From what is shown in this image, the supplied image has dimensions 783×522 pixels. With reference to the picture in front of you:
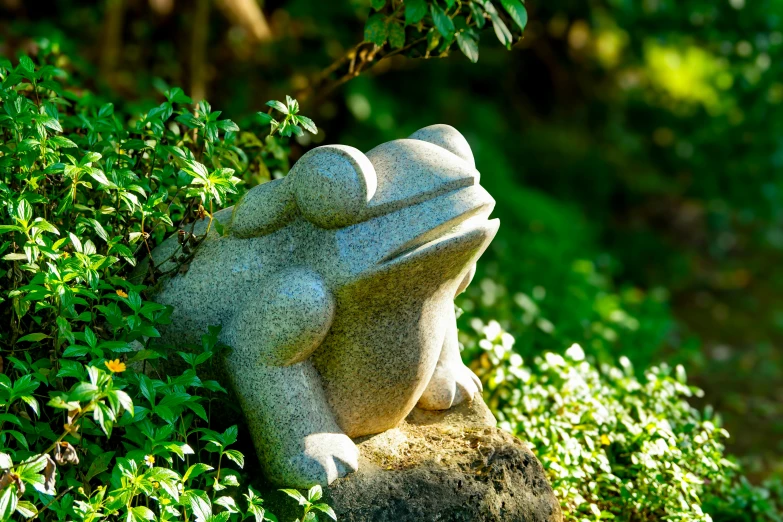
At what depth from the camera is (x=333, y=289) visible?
234cm

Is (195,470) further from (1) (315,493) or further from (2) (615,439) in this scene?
(2) (615,439)

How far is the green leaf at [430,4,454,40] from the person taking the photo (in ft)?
9.08

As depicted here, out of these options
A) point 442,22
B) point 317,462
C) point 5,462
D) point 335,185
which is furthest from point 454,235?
point 5,462

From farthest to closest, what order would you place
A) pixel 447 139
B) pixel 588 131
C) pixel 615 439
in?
pixel 588 131 → pixel 615 439 → pixel 447 139

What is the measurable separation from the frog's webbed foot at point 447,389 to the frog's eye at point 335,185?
2.30 feet

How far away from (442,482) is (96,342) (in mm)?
968

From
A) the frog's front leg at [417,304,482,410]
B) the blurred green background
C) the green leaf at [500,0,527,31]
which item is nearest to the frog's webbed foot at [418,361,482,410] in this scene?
the frog's front leg at [417,304,482,410]

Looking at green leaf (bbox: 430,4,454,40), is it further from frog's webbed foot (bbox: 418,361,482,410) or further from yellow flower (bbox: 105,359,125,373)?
yellow flower (bbox: 105,359,125,373)

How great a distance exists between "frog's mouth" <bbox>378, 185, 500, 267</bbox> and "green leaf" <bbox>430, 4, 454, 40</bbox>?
604 mm

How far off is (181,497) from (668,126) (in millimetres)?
6824

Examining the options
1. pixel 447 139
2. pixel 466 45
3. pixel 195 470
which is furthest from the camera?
pixel 466 45

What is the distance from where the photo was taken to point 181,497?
2.10 meters

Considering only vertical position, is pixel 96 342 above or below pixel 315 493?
above

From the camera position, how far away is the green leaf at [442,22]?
2.77 meters
